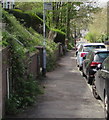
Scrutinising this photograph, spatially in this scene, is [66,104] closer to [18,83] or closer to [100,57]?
[18,83]

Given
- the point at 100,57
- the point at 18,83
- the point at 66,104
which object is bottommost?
the point at 66,104

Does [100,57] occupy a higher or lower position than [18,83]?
higher

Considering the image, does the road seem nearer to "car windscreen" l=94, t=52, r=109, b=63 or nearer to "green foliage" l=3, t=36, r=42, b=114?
"green foliage" l=3, t=36, r=42, b=114

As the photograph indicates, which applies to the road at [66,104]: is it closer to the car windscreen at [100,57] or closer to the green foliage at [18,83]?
the green foliage at [18,83]

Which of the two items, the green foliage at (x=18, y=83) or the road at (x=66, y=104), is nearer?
the road at (x=66, y=104)

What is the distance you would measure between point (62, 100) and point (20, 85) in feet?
4.63

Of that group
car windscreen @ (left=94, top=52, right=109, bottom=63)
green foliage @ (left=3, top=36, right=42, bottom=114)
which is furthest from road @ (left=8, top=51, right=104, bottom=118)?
car windscreen @ (left=94, top=52, right=109, bottom=63)

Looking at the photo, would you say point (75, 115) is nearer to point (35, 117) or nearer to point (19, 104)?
point (35, 117)

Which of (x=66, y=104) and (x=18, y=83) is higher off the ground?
(x=18, y=83)

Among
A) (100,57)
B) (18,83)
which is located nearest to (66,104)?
(18,83)

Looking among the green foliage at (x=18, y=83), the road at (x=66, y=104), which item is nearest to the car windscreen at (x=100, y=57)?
the road at (x=66, y=104)

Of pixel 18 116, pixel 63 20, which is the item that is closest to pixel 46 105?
pixel 18 116

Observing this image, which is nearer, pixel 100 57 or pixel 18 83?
pixel 18 83

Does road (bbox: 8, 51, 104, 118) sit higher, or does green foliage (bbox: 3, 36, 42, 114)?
green foliage (bbox: 3, 36, 42, 114)
